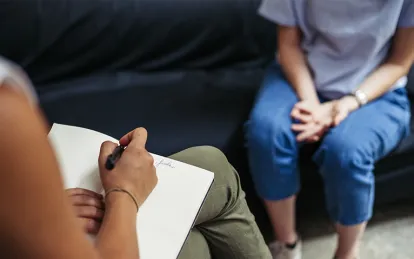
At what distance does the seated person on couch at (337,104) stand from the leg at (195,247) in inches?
13.6

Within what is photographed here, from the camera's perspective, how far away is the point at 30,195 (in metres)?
0.52

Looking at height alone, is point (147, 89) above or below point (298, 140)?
above

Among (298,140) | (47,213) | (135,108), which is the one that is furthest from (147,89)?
(47,213)

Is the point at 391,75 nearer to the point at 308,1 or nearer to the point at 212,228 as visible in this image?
the point at 308,1

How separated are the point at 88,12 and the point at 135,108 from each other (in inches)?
12.2

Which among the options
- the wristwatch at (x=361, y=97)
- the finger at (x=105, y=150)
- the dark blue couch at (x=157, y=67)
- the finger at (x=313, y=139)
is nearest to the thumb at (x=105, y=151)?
the finger at (x=105, y=150)

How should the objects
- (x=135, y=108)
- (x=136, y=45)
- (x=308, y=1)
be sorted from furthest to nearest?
Result: (x=136, y=45)
(x=135, y=108)
(x=308, y=1)

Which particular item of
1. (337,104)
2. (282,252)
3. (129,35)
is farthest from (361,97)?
(129,35)

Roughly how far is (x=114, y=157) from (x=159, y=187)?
96 millimetres

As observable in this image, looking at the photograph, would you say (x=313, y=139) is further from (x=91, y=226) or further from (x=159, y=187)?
(x=91, y=226)

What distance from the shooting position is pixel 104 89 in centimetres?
161

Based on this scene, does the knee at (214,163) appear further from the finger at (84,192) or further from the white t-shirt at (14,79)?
the white t-shirt at (14,79)

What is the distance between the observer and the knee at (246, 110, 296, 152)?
1312 mm

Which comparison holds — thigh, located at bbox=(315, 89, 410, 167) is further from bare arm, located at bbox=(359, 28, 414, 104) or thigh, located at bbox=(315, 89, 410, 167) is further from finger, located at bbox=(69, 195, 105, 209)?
finger, located at bbox=(69, 195, 105, 209)
